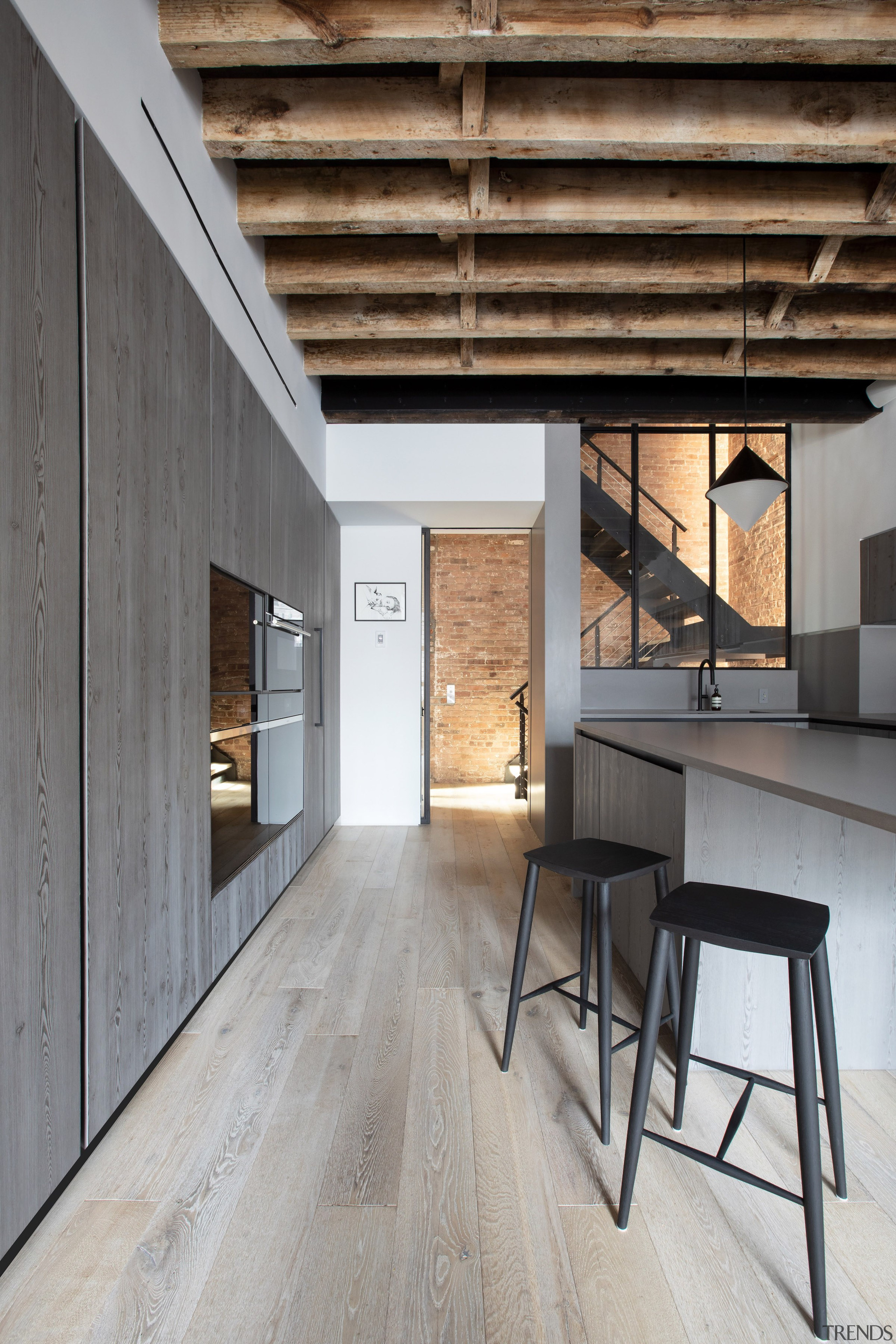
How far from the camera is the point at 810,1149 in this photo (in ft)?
3.91

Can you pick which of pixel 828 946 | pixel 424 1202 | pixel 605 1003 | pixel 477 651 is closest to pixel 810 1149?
pixel 605 1003

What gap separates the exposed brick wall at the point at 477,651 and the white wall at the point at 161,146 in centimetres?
413

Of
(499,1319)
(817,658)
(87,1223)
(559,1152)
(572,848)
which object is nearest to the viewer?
(499,1319)

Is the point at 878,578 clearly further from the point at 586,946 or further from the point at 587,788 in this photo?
the point at 586,946

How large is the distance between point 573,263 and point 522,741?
4.55m

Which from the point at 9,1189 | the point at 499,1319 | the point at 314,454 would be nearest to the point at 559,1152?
the point at 499,1319

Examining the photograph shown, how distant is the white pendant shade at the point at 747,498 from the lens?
307 centimetres

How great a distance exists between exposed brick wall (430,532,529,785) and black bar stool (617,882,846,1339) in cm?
568

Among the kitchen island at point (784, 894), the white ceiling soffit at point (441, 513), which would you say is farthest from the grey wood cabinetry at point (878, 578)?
the kitchen island at point (784, 894)

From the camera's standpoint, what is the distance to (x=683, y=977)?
1.60 meters

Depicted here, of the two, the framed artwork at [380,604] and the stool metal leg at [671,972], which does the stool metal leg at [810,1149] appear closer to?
the stool metal leg at [671,972]

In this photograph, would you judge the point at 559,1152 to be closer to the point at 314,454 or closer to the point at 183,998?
the point at 183,998

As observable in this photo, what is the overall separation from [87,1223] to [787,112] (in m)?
3.66

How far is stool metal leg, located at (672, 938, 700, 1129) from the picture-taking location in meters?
1.58
